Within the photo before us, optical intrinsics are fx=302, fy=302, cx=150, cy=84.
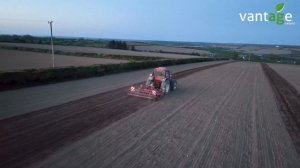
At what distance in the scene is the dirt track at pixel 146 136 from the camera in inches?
334

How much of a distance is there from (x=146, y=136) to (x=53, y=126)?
11.2 ft

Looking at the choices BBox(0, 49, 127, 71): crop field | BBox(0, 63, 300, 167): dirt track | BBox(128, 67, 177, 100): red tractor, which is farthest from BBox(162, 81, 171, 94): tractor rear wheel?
BBox(0, 49, 127, 71): crop field

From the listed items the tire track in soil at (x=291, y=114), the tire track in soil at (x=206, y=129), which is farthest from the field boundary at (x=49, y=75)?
the tire track in soil at (x=291, y=114)

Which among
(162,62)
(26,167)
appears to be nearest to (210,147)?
(26,167)

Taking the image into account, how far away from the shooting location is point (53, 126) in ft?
36.0

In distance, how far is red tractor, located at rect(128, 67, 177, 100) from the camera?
17.3m

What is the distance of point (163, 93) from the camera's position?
18.7 metres

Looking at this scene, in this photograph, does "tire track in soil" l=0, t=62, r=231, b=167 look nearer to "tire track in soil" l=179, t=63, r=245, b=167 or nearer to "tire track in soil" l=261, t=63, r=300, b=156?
"tire track in soil" l=179, t=63, r=245, b=167

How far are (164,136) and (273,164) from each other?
3.66 m

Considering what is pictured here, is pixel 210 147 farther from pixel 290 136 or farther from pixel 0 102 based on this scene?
pixel 0 102

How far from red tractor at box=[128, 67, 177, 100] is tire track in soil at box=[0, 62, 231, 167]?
103 centimetres

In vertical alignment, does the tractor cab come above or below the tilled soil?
above

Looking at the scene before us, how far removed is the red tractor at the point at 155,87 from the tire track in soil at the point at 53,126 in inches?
40.6

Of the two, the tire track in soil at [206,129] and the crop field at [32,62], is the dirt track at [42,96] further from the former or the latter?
the crop field at [32,62]
